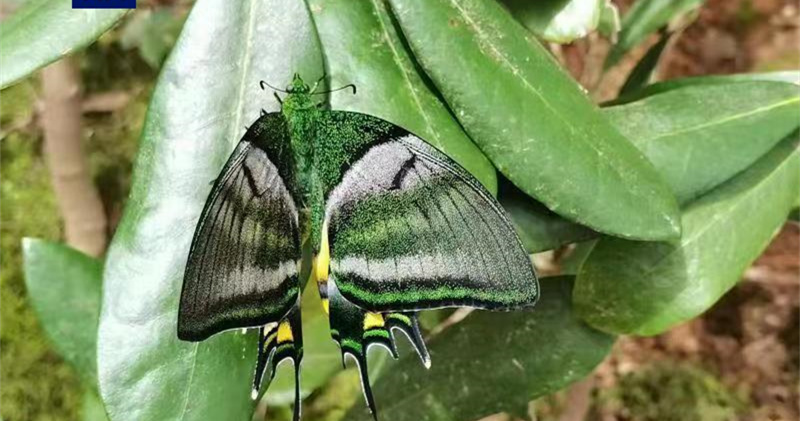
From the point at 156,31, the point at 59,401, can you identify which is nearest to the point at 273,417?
the point at 59,401

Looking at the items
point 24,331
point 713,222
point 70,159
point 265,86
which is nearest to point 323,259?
point 265,86

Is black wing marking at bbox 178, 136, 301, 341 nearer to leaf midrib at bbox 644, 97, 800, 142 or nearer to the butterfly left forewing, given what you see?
the butterfly left forewing

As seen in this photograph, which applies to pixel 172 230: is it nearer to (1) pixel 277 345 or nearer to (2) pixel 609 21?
(1) pixel 277 345

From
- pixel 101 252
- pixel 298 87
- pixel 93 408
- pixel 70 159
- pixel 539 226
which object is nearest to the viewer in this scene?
pixel 298 87

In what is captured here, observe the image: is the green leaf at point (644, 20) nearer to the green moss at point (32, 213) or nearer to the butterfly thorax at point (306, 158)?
the butterfly thorax at point (306, 158)

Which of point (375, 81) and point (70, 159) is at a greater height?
point (375, 81)

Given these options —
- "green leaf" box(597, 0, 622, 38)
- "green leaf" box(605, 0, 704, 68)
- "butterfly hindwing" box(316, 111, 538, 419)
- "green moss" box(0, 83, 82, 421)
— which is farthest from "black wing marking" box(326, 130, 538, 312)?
"green moss" box(0, 83, 82, 421)

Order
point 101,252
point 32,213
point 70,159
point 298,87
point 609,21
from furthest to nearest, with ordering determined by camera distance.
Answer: point 32,213 → point 101,252 → point 70,159 → point 609,21 → point 298,87
